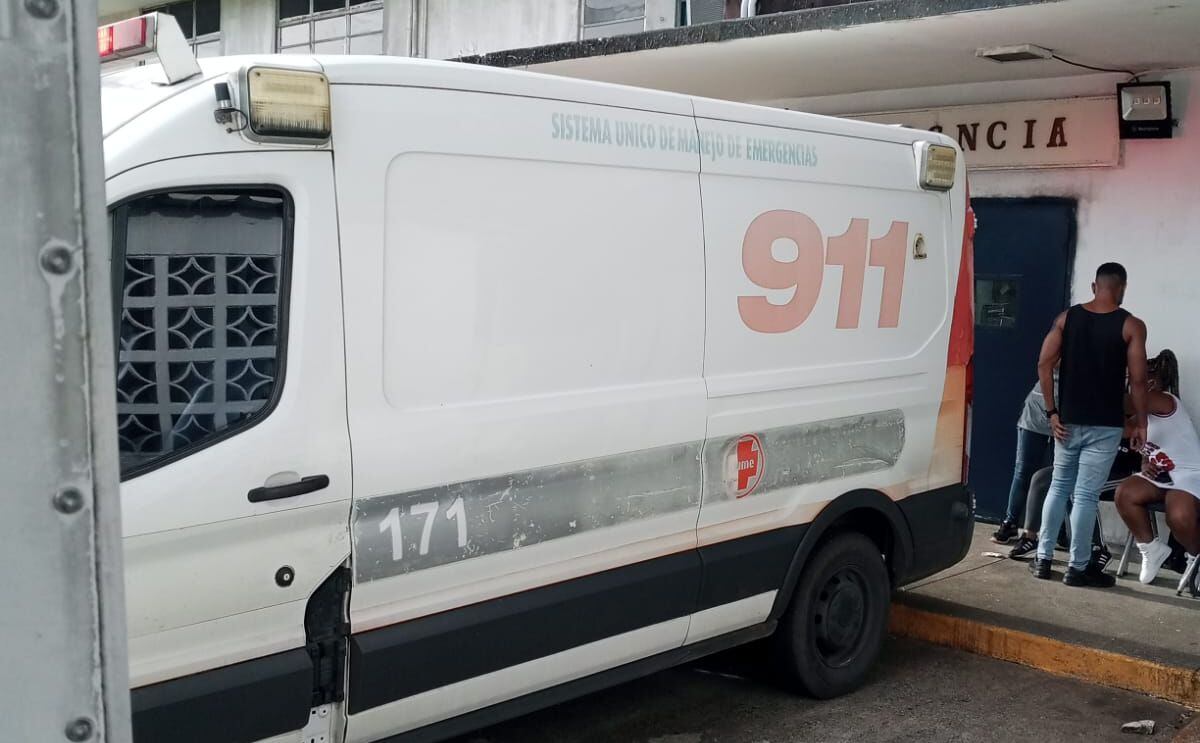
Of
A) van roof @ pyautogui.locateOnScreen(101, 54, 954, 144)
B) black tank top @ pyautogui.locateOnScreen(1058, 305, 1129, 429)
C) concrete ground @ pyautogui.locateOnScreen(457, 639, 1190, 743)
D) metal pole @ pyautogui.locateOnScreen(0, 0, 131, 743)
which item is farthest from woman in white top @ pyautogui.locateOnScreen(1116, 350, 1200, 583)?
metal pole @ pyautogui.locateOnScreen(0, 0, 131, 743)

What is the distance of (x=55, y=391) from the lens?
125 centimetres

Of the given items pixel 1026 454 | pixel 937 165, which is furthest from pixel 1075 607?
pixel 937 165

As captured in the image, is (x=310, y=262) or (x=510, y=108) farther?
(x=510, y=108)

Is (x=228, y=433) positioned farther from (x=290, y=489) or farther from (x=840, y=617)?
(x=840, y=617)

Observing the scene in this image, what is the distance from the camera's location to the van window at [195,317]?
301 cm

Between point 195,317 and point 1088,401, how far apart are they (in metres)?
5.24

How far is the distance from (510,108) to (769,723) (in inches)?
111

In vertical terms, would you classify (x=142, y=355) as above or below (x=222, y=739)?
above

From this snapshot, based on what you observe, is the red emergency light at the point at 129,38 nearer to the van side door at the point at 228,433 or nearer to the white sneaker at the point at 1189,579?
the van side door at the point at 228,433

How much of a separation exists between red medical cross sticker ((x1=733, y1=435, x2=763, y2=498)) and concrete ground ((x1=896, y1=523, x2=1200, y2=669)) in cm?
214

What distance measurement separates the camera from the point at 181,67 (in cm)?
317

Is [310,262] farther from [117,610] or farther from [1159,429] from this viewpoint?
[1159,429]

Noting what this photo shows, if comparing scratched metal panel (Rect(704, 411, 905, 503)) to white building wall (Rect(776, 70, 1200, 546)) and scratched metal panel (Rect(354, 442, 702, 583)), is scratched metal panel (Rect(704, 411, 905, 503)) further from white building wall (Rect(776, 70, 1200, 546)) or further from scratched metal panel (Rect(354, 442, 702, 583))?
white building wall (Rect(776, 70, 1200, 546))

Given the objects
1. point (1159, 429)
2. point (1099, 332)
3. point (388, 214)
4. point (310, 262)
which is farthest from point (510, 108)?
point (1159, 429)
